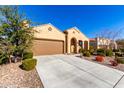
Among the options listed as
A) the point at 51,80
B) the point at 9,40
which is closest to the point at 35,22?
the point at 9,40

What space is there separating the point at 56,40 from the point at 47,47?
2.03m

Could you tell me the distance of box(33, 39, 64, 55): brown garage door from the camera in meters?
15.6

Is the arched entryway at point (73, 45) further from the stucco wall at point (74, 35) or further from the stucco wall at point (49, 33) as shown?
the stucco wall at point (49, 33)

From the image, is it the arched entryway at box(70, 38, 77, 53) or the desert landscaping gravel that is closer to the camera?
the desert landscaping gravel

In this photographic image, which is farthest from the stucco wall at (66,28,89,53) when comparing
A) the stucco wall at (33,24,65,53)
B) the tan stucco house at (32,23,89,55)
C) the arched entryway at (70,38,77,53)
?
the stucco wall at (33,24,65,53)

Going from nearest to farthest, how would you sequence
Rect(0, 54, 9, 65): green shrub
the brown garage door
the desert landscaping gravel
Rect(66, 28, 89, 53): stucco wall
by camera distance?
1. the desert landscaping gravel
2. Rect(0, 54, 9, 65): green shrub
3. the brown garage door
4. Rect(66, 28, 89, 53): stucco wall

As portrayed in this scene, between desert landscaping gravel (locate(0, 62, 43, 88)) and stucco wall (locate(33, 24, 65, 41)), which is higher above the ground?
stucco wall (locate(33, 24, 65, 41))

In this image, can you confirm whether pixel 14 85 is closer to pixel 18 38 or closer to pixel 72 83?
pixel 72 83

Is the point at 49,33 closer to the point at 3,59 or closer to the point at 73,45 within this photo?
the point at 73,45

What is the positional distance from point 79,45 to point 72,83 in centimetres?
1568

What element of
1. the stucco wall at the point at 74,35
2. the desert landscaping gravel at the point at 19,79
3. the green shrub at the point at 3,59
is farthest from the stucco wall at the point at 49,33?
the desert landscaping gravel at the point at 19,79

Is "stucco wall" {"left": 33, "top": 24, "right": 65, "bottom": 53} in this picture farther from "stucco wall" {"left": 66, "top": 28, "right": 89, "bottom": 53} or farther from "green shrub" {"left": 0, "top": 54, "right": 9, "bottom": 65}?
"green shrub" {"left": 0, "top": 54, "right": 9, "bottom": 65}
